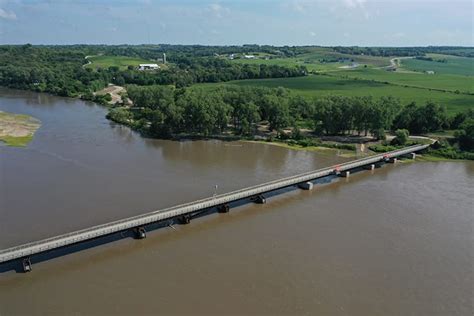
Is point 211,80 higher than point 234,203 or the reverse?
higher

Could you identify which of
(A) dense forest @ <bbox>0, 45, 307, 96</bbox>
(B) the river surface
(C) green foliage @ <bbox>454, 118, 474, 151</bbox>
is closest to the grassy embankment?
(B) the river surface

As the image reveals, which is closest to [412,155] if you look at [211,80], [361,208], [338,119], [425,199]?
[338,119]

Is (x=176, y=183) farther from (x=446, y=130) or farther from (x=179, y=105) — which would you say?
(x=446, y=130)

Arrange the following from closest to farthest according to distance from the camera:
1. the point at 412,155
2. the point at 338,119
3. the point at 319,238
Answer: the point at 319,238 < the point at 412,155 < the point at 338,119

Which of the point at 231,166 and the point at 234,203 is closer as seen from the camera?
the point at 234,203

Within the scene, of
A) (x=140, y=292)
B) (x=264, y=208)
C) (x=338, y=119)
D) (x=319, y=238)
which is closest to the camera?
(x=140, y=292)

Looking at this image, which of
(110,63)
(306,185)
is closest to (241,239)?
(306,185)

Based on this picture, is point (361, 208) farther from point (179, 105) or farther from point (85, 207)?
point (179, 105)

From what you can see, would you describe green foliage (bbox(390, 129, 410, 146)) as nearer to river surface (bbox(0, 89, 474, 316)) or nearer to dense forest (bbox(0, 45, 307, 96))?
river surface (bbox(0, 89, 474, 316))
